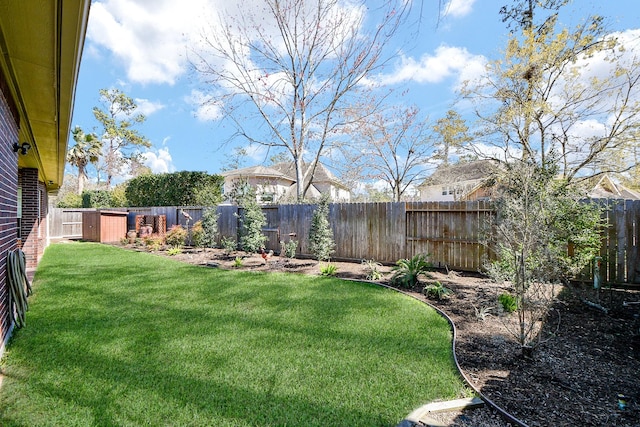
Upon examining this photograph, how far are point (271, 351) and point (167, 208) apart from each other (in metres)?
12.6

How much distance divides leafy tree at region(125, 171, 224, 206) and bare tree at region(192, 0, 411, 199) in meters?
3.03

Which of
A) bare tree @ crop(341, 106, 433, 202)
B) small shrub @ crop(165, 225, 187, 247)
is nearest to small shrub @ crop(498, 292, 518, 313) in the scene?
small shrub @ crop(165, 225, 187, 247)

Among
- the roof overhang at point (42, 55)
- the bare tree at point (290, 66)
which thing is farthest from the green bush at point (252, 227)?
the roof overhang at point (42, 55)

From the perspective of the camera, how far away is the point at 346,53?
40.5 feet

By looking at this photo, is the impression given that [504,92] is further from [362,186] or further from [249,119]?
[362,186]

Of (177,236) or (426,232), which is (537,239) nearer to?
(426,232)

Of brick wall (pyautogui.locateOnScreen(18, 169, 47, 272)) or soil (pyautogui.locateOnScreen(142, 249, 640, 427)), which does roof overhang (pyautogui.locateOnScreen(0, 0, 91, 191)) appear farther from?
brick wall (pyautogui.locateOnScreen(18, 169, 47, 272))

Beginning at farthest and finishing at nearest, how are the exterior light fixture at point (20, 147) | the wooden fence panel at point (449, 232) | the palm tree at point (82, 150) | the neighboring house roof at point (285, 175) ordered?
the neighboring house roof at point (285, 175) < the palm tree at point (82, 150) < the wooden fence panel at point (449, 232) < the exterior light fixture at point (20, 147)

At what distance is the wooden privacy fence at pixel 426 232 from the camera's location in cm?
527

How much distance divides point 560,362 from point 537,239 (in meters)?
1.19

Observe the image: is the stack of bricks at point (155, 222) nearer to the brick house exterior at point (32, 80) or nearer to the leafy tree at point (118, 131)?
the brick house exterior at point (32, 80)

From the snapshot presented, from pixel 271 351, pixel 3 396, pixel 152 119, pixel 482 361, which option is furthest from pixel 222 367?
pixel 152 119

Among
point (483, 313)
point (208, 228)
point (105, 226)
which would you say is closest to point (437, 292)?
point (483, 313)

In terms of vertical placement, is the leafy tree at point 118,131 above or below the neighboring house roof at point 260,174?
above
